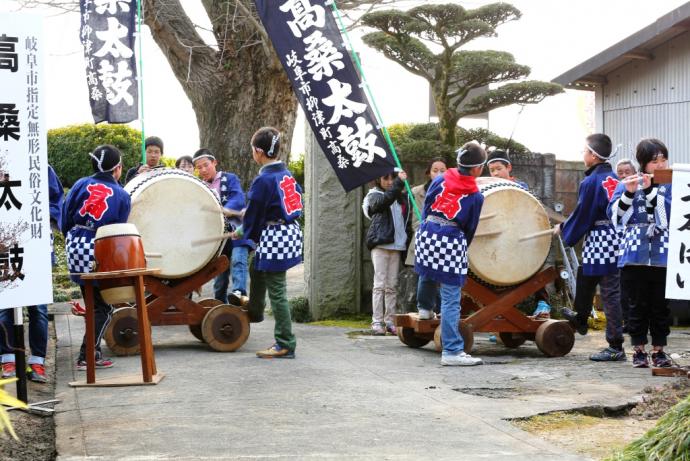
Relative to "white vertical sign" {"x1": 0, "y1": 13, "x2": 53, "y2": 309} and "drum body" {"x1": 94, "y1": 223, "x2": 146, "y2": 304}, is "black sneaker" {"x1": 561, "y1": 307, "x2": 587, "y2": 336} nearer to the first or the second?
"drum body" {"x1": 94, "y1": 223, "x2": 146, "y2": 304}

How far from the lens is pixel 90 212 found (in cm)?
733

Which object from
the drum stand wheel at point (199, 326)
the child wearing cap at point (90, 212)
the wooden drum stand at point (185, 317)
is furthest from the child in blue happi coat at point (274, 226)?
the child wearing cap at point (90, 212)

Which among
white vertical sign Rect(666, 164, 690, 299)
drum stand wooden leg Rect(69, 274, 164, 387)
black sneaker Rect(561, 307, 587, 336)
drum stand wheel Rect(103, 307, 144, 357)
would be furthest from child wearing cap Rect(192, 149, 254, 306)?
white vertical sign Rect(666, 164, 690, 299)

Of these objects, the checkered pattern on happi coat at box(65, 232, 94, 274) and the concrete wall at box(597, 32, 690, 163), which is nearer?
the checkered pattern on happi coat at box(65, 232, 94, 274)

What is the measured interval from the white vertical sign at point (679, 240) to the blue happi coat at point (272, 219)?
117 inches

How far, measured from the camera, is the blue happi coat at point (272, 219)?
7707 millimetres

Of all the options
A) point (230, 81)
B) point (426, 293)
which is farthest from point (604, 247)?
point (230, 81)

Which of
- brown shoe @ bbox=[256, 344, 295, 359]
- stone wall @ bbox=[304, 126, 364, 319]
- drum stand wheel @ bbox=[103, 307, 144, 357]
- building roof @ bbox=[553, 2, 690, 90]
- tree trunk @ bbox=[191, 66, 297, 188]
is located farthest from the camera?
tree trunk @ bbox=[191, 66, 297, 188]

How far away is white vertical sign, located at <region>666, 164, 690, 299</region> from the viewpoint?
19.7ft

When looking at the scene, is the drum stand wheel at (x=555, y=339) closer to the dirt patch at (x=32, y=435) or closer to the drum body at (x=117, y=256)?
the drum body at (x=117, y=256)

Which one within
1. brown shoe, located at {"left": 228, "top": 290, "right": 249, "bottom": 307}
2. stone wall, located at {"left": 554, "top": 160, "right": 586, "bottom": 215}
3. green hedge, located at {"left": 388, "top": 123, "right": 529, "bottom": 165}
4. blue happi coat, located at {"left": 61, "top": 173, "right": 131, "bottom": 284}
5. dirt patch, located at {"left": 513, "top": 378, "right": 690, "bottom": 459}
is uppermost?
green hedge, located at {"left": 388, "top": 123, "right": 529, "bottom": 165}

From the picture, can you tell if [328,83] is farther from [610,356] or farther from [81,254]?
[610,356]

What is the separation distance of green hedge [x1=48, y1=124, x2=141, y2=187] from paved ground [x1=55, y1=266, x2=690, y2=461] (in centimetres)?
1086

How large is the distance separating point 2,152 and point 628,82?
33.9 ft
